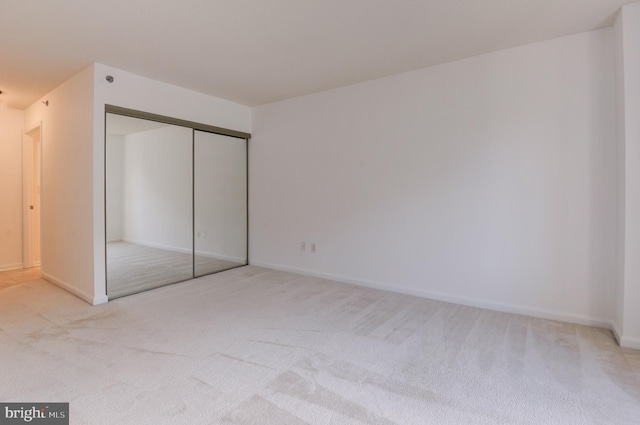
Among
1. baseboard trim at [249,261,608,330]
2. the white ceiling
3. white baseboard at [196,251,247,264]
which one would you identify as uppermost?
the white ceiling

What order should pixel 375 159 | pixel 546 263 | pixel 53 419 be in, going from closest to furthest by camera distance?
pixel 53 419 < pixel 546 263 < pixel 375 159

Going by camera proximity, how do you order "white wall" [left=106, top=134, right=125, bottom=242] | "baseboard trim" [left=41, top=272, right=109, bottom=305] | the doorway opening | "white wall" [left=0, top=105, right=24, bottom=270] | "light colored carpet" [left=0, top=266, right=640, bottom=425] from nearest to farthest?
1. "light colored carpet" [left=0, top=266, right=640, bottom=425]
2. "baseboard trim" [left=41, top=272, right=109, bottom=305]
3. "white wall" [left=106, top=134, right=125, bottom=242]
4. "white wall" [left=0, top=105, right=24, bottom=270]
5. the doorway opening

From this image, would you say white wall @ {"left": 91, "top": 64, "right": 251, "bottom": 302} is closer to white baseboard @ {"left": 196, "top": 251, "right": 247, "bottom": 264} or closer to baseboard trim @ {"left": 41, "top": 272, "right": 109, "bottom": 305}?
baseboard trim @ {"left": 41, "top": 272, "right": 109, "bottom": 305}

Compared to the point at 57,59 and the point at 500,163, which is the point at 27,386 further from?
the point at 500,163

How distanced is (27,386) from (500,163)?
393 cm

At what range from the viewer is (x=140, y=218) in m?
4.02

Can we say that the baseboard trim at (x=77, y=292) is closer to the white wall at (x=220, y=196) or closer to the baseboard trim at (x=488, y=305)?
the white wall at (x=220, y=196)

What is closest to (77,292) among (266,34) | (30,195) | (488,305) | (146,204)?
(146,204)

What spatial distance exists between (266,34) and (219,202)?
8.48 ft

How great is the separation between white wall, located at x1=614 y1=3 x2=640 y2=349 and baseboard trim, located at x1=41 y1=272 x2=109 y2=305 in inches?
180

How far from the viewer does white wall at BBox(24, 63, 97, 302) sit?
11.3ft

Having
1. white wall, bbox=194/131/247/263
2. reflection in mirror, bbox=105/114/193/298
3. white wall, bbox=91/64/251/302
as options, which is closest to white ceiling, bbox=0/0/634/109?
white wall, bbox=91/64/251/302

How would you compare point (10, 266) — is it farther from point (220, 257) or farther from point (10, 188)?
point (220, 257)

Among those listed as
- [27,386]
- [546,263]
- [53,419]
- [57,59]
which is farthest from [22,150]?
[546,263]
